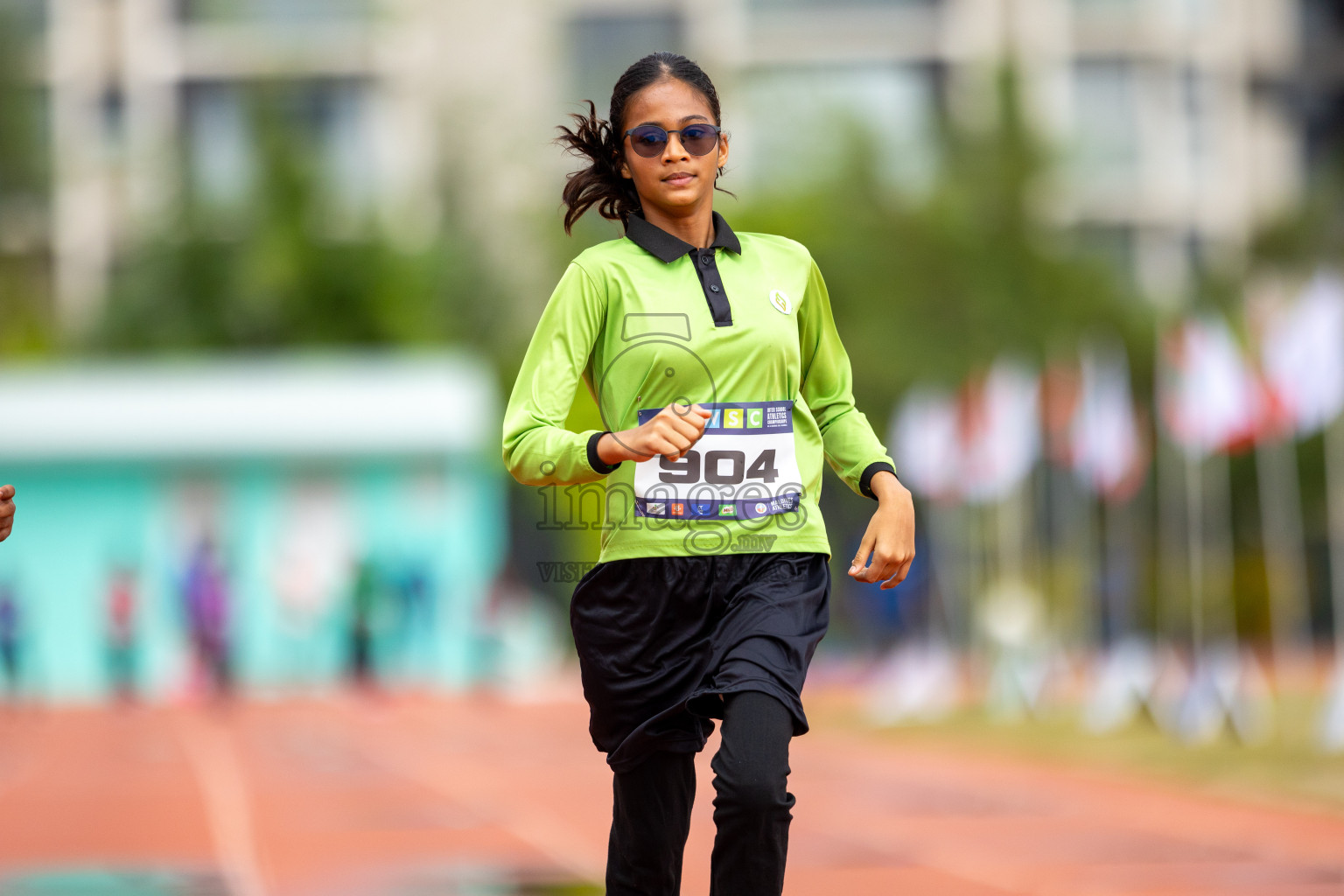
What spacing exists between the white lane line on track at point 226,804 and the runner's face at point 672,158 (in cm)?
430

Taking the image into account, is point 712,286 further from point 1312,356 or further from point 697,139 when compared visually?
point 1312,356

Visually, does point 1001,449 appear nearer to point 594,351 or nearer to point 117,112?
point 594,351

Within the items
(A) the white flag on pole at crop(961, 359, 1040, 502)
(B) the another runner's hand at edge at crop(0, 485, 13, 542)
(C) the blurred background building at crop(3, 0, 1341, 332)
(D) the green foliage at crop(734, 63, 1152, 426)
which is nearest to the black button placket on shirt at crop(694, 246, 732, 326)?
(B) the another runner's hand at edge at crop(0, 485, 13, 542)

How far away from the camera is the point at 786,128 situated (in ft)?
122

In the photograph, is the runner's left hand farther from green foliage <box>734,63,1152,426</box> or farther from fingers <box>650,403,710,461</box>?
green foliage <box>734,63,1152,426</box>

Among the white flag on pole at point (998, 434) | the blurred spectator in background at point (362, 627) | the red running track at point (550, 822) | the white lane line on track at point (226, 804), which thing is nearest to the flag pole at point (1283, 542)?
the white flag on pole at point (998, 434)

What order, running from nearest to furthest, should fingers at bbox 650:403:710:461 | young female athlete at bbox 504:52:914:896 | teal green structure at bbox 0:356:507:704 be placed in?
fingers at bbox 650:403:710:461 < young female athlete at bbox 504:52:914:896 < teal green structure at bbox 0:356:507:704

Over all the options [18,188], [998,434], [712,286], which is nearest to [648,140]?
[712,286]

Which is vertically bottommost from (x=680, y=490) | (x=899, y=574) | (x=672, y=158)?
(x=899, y=574)

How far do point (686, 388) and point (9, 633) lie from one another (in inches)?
830

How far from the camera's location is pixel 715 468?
357 cm

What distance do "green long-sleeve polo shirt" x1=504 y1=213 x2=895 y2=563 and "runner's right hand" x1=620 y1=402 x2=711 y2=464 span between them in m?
0.18

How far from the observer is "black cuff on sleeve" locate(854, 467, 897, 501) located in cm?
370

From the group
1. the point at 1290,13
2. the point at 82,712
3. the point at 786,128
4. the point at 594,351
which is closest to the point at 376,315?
the point at 786,128
